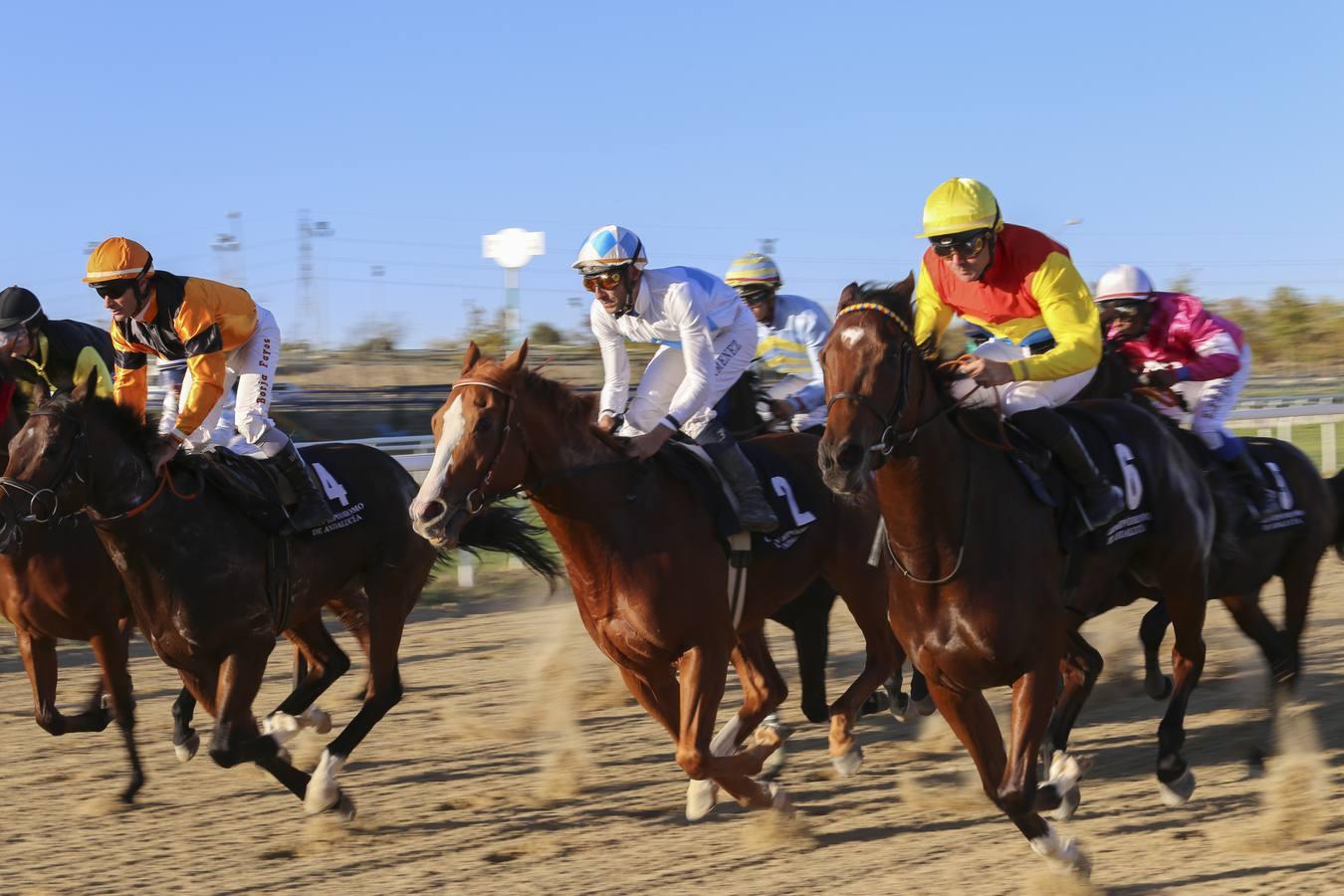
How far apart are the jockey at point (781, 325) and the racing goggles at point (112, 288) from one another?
3.00 m

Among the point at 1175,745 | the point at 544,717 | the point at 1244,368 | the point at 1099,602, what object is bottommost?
the point at 544,717

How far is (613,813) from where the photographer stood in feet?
17.2

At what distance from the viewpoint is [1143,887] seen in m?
4.21

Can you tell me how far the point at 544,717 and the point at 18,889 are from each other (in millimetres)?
2747

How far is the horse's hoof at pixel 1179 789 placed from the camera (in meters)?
5.01

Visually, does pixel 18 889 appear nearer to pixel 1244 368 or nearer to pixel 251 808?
pixel 251 808

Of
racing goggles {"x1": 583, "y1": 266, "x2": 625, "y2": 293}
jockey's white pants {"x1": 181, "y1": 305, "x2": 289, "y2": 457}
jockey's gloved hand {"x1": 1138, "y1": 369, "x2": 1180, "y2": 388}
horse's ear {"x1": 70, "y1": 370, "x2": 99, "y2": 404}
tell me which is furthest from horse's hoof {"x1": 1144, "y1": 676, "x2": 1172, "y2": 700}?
horse's ear {"x1": 70, "y1": 370, "x2": 99, "y2": 404}

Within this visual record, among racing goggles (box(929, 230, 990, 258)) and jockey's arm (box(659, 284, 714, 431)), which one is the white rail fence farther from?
racing goggles (box(929, 230, 990, 258))

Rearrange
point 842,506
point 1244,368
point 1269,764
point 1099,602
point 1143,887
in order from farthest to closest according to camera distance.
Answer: point 1244,368
point 842,506
point 1269,764
point 1099,602
point 1143,887

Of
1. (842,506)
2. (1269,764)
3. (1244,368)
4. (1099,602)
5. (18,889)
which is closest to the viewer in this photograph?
(18,889)

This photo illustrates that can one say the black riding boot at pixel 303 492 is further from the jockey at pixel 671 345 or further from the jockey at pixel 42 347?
the jockey at pixel 671 345

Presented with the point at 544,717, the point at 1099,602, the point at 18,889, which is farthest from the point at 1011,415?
the point at 18,889

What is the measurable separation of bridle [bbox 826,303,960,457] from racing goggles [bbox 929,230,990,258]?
0.55 metres

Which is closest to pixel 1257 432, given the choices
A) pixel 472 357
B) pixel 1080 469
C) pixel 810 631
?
pixel 810 631
